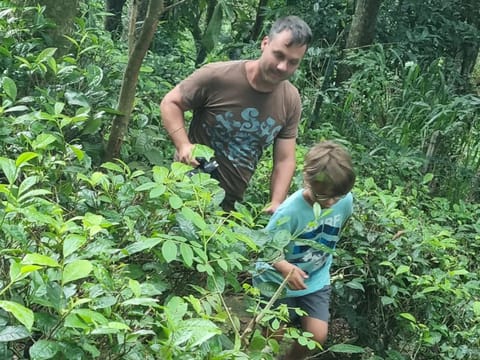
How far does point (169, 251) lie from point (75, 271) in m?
0.38

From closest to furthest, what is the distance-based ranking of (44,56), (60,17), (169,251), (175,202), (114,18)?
1. (169,251)
2. (175,202)
3. (44,56)
4. (60,17)
5. (114,18)

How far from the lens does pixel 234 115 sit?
10.1ft

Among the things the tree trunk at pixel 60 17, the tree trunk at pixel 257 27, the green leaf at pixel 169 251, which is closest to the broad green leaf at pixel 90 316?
the green leaf at pixel 169 251

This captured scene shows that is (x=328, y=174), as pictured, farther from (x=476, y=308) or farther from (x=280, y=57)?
(x=476, y=308)

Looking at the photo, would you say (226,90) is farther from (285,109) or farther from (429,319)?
(429,319)

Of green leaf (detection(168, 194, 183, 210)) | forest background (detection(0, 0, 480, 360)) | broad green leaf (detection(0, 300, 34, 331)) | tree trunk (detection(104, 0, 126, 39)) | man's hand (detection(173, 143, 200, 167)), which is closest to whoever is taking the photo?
broad green leaf (detection(0, 300, 34, 331))

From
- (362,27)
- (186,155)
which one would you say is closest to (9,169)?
(186,155)

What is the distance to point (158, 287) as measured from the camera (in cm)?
170

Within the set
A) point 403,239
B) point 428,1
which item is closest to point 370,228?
point 403,239

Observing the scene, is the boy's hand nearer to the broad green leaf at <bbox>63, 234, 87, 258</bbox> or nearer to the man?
the man

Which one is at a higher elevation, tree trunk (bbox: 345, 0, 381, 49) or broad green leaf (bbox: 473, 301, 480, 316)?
tree trunk (bbox: 345, 0, 381, 49)

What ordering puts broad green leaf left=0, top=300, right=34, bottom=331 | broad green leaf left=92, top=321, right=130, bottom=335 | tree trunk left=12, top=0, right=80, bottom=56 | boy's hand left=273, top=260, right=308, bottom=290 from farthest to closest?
tree trunk left=12, top=0, right=80, bottom=56 < boy's hand left=273, top=260, right=308, bottom=290 < broad green leaf left=92, top=321, right=130, bottom=335 < broad green leaf left=0, top=300, right=34, bottom=331

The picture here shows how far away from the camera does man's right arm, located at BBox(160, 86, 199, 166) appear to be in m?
2.84

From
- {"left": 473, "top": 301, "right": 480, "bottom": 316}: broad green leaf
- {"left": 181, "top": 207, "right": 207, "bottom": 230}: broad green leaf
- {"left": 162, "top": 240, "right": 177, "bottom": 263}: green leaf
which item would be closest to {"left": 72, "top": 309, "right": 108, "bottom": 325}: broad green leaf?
{"left": 162, "top": 240, "right": 177, "bottom": 263}: green leaf
